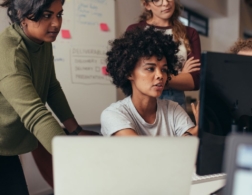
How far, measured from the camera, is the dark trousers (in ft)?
3.98

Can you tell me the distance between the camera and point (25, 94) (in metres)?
0.95

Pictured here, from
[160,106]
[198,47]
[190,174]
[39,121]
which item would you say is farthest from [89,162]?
[198,47]

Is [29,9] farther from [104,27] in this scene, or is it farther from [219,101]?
[104,27]

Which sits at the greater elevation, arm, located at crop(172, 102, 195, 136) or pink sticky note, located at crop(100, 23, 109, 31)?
pink sticky note, located at crop(100, 23, 109, 31)

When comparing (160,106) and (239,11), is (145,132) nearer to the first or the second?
(160,106)

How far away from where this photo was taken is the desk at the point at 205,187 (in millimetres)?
923

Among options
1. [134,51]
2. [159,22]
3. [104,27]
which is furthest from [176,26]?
[104,27]

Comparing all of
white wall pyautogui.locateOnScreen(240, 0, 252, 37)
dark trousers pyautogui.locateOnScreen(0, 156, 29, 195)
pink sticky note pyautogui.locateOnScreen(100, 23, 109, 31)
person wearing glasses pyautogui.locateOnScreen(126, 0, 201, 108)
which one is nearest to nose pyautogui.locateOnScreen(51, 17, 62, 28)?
dark trousers pyautogui.locateOnScreen(0, 156, 29, 195)

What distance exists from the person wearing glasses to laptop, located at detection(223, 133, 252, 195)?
42.7 inches

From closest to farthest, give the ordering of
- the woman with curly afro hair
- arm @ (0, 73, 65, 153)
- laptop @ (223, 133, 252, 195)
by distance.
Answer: laptop @ (223, 133, 252, 195) → arm @ (0, 73, 65, 153) → the woman with curly afro hair

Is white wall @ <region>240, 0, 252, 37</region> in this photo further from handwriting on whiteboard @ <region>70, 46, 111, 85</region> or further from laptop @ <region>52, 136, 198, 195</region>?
laptop @ <region>52, 136, 198, 195</region>

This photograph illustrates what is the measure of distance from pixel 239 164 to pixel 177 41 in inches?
48.4

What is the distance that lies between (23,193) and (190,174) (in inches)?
30.3

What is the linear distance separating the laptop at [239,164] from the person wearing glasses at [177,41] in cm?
109
